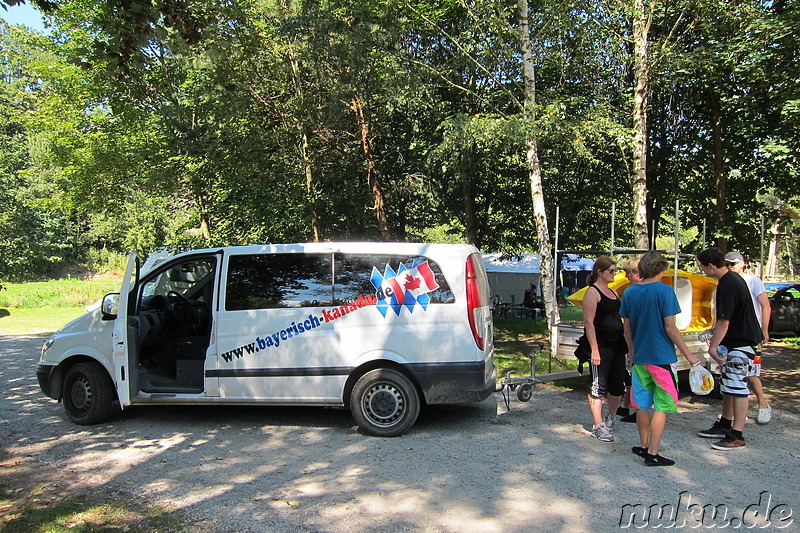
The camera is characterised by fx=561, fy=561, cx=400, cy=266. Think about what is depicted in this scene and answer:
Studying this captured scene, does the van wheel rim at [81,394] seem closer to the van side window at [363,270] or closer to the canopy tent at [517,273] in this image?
the van side window at [363,270]

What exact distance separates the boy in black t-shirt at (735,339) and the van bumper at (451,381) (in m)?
2.17

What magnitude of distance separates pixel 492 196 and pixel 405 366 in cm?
1352

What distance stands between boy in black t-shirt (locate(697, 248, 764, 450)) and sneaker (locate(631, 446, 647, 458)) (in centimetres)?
84

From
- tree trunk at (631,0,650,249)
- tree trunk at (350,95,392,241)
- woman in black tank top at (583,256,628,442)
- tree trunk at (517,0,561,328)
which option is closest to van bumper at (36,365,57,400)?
woman in black tank top at (583,256,628,442)

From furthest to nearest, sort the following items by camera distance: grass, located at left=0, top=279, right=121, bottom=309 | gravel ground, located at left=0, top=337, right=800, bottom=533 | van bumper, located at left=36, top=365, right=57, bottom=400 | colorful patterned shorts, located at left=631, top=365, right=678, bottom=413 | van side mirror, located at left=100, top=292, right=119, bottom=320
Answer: grass, located at left=0, top=279, right=121, bottom=309 < van bumper, located at left=36, top=365, right=57, bottom=400 < van side mirror, located at left=100, top=292, right=119, bottom=320 < colorful patterned shorts, located at left=631, top=365, right=678, bottom=413 < gravel ground, located at left=0, top=337, right=800, bottom=533

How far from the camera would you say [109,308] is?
592cm

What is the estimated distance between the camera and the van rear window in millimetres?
5641

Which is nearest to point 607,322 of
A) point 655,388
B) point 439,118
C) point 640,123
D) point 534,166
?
point 655,388

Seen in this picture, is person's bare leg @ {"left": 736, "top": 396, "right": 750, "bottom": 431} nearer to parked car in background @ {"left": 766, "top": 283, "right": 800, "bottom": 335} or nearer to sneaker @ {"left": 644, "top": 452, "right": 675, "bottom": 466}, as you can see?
sneaker @ {"left": 644, "top": 452, "right": 675, "bottom": 466}

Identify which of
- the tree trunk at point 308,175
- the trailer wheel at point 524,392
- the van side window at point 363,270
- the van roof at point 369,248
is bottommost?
the trailer wheel at point 524,392

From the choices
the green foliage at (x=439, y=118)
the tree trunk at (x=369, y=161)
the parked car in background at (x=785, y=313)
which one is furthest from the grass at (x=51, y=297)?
the parked car in background at (x=785, y=313)

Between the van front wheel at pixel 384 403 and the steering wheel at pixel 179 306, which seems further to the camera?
the steering wheel at pixel 179 306

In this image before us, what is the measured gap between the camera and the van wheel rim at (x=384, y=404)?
556 centimetres

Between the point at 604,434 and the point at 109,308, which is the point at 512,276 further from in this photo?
the point at 109,308
